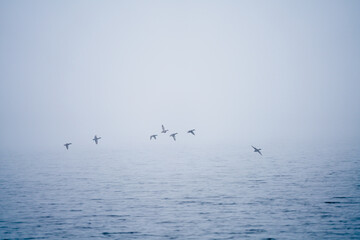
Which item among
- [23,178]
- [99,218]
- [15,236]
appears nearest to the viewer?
[15,236]

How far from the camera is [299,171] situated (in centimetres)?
6894

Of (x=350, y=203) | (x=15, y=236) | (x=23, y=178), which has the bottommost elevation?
(x=350, y=203)

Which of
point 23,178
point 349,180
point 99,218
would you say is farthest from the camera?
point 23,178

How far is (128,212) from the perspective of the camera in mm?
39750

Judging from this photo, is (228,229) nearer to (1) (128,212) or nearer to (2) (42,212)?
(1) (128,212)

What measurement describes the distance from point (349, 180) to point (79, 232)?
43917 mm

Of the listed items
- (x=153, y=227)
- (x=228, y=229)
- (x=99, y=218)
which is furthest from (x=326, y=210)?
(x=99, y=218)

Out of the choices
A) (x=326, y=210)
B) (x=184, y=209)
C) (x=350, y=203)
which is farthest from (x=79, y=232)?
(x=350, y=203)

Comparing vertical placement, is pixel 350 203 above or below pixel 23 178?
below

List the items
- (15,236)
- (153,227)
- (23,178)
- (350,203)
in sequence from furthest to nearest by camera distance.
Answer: (23,178) → (350,203) → (153,227) → (15,236)

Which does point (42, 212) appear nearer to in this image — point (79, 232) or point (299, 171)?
point (79, 232)

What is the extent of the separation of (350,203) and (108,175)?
49.3 meters

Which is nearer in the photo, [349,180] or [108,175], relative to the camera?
[349,180]

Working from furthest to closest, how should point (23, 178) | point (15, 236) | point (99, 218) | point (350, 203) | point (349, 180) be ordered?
point (23, 178) → point (349, 180) → point (350, 203) → point (99, 218) → point (15, 236)
